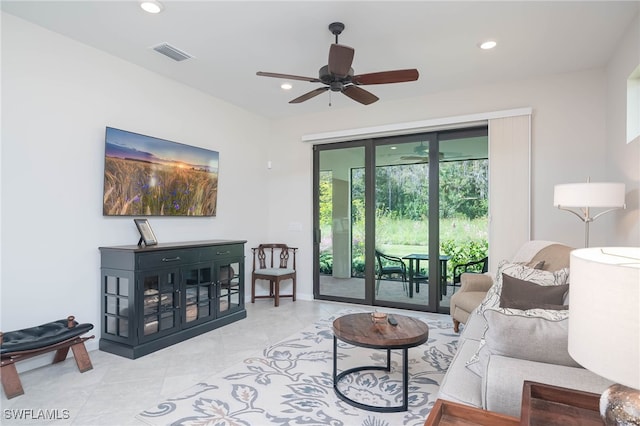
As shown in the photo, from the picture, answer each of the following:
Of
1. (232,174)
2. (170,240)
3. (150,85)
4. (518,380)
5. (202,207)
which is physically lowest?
(518,380)

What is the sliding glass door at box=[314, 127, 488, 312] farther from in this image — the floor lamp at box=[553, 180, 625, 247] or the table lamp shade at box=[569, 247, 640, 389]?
the table lamp shade at box=[569, 247, 640, 389]

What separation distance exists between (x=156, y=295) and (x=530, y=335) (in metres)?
3.08

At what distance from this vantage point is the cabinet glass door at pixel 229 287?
161 inches

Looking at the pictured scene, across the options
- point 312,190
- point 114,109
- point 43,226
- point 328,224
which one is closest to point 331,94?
point 312,190

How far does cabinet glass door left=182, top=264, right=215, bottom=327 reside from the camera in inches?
143

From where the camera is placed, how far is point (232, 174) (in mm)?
5000

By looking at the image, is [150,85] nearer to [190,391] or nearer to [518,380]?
[190,391]

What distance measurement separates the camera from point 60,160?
3.07 m

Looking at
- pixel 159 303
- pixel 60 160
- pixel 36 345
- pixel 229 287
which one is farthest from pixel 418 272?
pixel 60 160

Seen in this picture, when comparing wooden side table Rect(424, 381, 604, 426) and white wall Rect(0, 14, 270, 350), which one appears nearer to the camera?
wooden side table Rect(424, 381, 604, 426)

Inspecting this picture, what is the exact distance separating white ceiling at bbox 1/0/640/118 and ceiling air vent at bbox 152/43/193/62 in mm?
57

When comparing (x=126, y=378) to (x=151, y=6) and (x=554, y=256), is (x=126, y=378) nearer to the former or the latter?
(x=151, y=6)

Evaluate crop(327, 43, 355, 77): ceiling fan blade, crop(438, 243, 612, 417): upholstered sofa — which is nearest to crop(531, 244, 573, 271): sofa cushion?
crop(438, 243, 612, 417): upholstered sofa

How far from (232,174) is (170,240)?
1.37 metres
